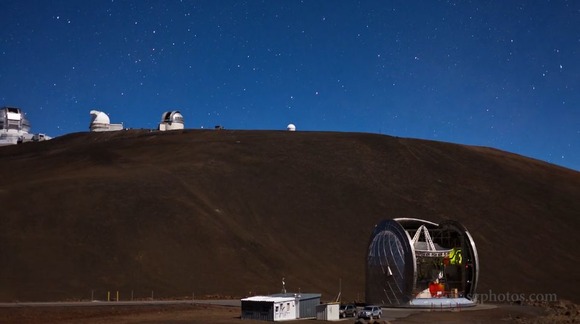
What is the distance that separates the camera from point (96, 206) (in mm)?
65188

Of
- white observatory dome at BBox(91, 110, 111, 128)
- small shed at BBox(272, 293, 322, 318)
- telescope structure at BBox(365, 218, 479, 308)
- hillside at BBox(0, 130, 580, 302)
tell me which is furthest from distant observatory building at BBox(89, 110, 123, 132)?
small shed at BBox(272, 293, 322, 318)

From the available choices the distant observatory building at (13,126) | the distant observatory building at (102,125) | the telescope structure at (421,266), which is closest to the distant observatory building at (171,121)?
the distant observatory building at (102,125)

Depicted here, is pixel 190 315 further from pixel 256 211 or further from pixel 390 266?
pixel 256 211

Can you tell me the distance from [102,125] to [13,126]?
24.8 meters

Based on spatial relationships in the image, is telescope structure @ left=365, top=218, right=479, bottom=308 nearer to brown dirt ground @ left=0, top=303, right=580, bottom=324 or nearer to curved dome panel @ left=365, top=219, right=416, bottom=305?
curved dome panel @ left=365, top=219, right=416, bottom=305

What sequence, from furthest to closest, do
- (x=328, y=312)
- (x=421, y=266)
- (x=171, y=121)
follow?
(x=171, y=121) < (x=421, y=266) < (x=328, y=312)

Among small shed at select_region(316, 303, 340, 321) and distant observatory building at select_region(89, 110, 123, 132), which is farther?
distant observatory building at select_region(89, 110, 123, 132)

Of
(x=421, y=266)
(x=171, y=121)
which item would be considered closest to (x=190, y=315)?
(x=421, y=266)

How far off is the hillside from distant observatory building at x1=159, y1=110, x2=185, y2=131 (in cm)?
1620

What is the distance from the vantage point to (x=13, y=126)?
141m

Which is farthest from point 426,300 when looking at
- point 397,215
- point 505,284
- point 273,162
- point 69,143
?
point 69,143

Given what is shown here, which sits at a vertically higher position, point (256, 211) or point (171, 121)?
point (171, 121)

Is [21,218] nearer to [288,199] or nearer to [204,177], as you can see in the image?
[204,177]

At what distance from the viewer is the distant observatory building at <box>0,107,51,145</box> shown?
13500 cm
